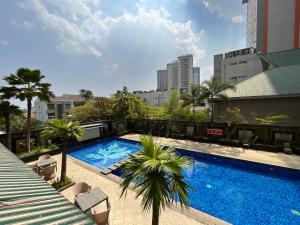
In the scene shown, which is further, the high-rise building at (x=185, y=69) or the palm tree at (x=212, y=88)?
the high-rise building at (x=185, y=69)

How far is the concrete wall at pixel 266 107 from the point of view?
11.4 metres

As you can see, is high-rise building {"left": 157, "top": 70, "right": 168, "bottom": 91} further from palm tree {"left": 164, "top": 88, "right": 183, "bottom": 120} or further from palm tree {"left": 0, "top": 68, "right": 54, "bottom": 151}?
palm tree {"left": 0, "top": 68, "right": 54, "bottom": 151}

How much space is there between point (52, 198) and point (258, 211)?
653 centimetres

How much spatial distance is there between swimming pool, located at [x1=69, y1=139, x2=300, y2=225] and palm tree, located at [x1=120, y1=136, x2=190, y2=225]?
4.71ft

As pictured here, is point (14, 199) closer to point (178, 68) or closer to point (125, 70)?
point (125, 70)

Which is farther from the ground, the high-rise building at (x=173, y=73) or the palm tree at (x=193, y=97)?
A: the high-rise building at (x=173, y=73)

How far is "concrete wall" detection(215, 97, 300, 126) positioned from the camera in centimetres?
1138

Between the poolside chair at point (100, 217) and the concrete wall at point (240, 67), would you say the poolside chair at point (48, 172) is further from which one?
the concrete wall at point (240, 67)

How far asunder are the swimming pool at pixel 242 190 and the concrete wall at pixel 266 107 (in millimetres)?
5687

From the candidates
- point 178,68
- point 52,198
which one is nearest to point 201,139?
point 52,198

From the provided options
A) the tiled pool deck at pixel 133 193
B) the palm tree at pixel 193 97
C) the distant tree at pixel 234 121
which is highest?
the palm tree at pixel 193 97

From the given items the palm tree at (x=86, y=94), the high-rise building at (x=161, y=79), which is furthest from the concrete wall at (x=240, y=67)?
the high-rise building at (x=161, y=79)

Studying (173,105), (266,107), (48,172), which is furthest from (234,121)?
(48,172)

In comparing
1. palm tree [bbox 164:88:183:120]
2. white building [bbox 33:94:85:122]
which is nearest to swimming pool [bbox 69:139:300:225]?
palm tree [bbox 164:88:183:120]
